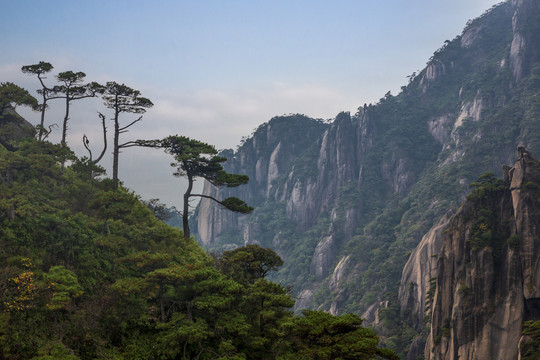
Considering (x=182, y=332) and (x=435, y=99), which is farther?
(x=435, y=99)

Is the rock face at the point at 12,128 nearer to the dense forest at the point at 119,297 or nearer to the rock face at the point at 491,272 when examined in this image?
the dense forest at the point at 119,297

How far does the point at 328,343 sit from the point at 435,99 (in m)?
159

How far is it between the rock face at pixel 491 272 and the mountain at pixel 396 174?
69.5 feet

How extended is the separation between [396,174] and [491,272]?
333 ft

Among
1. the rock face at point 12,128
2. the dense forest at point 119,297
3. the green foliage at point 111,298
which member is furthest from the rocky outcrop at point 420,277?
the rock face at point 12,128

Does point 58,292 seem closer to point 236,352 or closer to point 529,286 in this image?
point 236,352

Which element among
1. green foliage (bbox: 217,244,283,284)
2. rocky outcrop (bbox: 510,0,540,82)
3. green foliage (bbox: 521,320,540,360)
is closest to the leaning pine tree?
green foliage (bbox: 217,244,283,284)

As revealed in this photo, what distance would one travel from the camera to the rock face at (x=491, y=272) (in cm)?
4397

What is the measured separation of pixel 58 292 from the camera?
19516 mm

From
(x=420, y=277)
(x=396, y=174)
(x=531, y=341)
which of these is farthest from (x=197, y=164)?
(x=396, y=174)

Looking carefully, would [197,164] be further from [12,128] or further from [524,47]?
[524,47]

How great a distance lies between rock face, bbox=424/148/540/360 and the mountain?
21.2m

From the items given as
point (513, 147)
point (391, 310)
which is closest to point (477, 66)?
point (513, 147)

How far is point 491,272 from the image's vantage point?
46969mm
